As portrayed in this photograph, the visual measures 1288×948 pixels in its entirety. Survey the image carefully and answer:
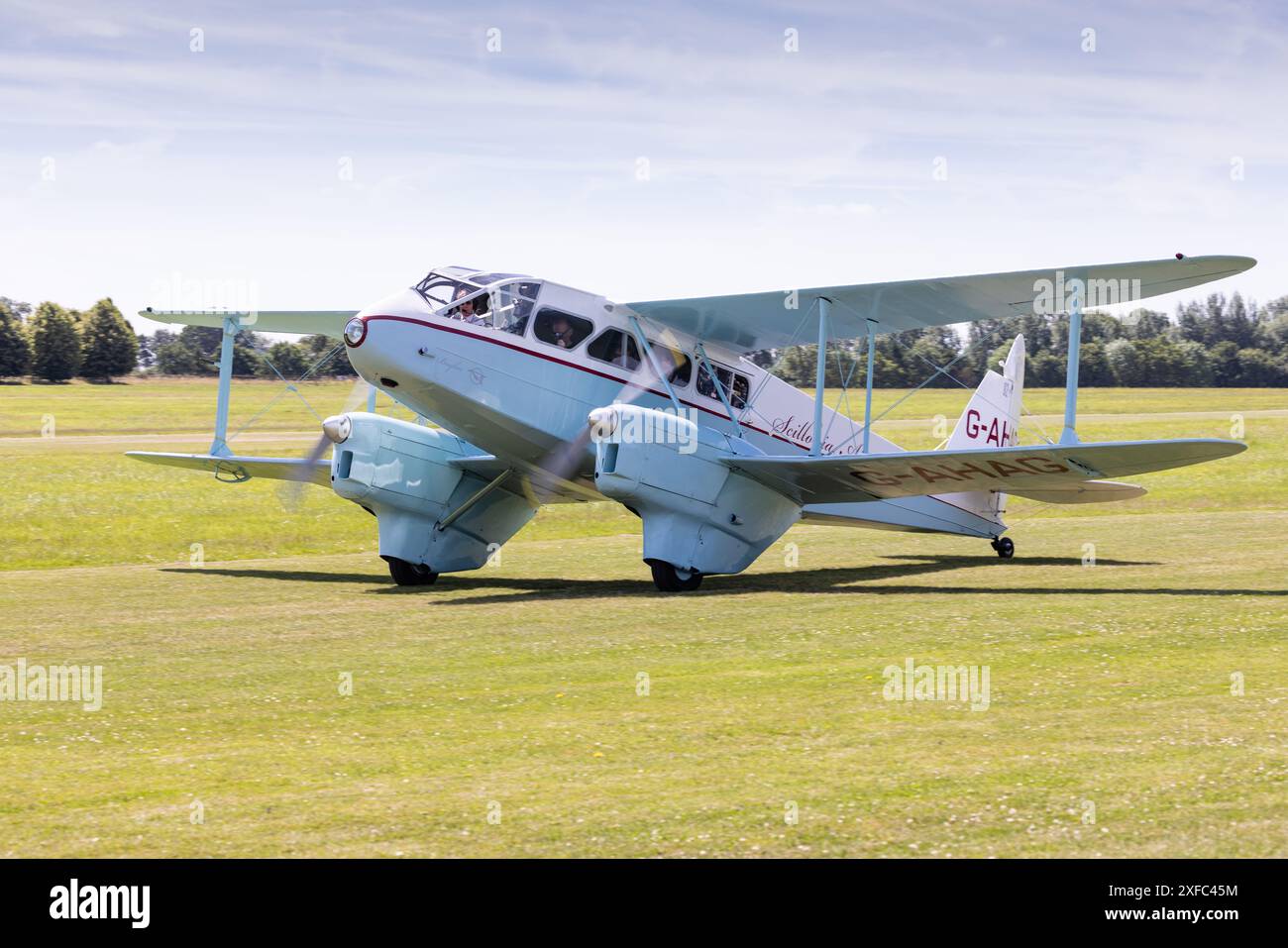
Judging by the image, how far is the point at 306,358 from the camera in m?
91.8

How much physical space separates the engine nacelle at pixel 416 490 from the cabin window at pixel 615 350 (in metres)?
3.85

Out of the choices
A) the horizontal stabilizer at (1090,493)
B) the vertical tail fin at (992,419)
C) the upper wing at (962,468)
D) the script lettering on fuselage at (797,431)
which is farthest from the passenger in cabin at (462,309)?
the vertical tail fin at (992,419)

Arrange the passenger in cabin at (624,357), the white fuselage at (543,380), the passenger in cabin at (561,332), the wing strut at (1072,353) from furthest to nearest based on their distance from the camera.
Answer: the passenger in cabin at (624,357) → the passenger in cabin at (561,332) → the white fuselage at (543,380) → the wing strut at (1072,353)

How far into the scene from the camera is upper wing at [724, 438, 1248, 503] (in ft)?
59.5

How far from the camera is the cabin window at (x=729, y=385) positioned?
74.8ft

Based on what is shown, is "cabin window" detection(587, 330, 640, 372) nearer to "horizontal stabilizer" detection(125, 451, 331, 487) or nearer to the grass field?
the grass field

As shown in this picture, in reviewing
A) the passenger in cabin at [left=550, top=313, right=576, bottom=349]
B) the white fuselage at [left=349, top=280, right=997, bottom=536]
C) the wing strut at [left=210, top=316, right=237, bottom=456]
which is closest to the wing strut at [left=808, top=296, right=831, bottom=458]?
the white fuselage at [left=349, top=280, right=997, bottom=536]

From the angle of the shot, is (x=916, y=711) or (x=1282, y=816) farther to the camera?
(x=916, y=711)

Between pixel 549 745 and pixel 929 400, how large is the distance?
8522cm

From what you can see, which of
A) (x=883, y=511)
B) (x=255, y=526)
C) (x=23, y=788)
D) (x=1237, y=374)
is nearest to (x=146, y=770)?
(x=23, y=788)

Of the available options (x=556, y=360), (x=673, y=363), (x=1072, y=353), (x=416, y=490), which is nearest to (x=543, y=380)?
(x=556, y=360)

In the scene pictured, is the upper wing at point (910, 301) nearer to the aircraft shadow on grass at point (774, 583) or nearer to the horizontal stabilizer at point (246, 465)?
the aircraft shadow on grass at point (774, 583)

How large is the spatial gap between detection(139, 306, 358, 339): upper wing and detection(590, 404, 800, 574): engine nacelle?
793 cm

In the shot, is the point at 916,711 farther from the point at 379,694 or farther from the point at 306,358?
the point at 306,358
